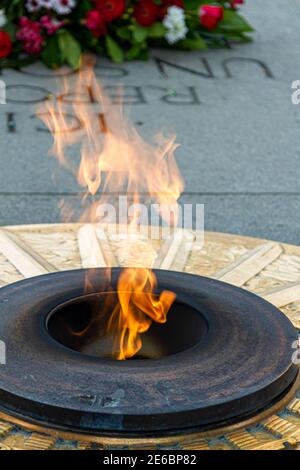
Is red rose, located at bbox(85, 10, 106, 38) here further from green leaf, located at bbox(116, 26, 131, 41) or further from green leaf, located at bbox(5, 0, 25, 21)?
green leaf, located at bbox(5, 0, 25, 21)

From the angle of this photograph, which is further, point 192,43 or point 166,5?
point 192,43

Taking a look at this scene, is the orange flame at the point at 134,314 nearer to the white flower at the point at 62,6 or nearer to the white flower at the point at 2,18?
the white flower at the point at 62,6

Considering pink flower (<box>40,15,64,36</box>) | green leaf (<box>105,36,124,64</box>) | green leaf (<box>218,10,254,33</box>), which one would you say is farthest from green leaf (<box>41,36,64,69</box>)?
green leaf (<box>218,10,254,33</box>)

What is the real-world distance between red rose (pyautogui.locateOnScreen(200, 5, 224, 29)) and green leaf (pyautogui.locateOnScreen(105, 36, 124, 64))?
0.64 m

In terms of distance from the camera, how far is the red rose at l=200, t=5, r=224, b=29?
610cm

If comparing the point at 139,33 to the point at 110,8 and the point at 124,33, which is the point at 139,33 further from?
the point at 110,8

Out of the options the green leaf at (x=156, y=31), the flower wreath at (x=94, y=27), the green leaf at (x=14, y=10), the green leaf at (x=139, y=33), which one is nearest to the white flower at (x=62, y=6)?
the flower wreath at (x=94, y=27)

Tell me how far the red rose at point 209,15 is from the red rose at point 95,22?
2.43ft

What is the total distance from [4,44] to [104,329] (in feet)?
12.3

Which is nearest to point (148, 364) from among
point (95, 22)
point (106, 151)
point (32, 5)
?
point (106, 151)

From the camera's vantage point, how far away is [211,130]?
5082mm

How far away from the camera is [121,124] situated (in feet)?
16.4

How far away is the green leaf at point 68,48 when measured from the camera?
5848mm

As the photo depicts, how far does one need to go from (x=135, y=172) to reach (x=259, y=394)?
282 cm
